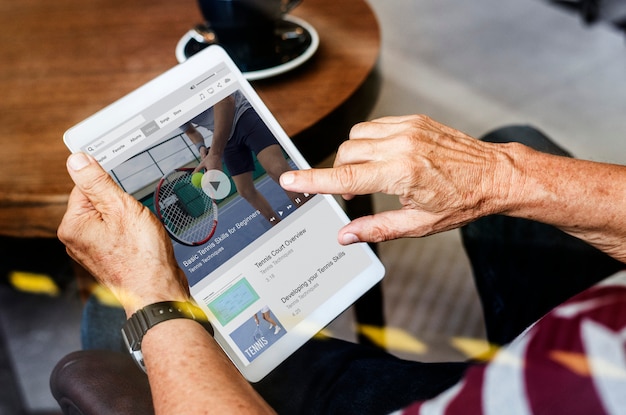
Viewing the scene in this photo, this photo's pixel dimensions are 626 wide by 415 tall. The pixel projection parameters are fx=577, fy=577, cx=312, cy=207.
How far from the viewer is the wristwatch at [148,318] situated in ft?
1.89

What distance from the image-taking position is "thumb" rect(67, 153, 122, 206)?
589 mm

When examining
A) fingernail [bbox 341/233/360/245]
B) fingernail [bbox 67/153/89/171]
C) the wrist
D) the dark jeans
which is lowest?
the dark jeans

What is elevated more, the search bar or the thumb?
the search bar

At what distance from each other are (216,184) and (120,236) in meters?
0.12

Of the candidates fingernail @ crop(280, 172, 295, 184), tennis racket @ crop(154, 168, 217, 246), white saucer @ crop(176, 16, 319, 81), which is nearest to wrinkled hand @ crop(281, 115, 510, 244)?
fingernail @ crop(280, 172, 295, 184)

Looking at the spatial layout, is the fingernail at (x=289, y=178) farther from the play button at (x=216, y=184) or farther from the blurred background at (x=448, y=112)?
the blurred background at (x=448, y=112)

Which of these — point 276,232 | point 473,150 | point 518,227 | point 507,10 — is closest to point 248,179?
point 276,232

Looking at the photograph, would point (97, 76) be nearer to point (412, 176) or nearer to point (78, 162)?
point (78, 162)

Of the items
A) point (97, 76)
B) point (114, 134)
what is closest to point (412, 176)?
point (114, 134)

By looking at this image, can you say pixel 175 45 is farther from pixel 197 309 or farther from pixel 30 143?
pixel 197 309

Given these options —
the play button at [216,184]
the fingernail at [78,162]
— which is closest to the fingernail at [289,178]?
the play button at [216,184]

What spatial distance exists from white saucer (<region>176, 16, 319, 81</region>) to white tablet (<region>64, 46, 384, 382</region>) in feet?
0.52

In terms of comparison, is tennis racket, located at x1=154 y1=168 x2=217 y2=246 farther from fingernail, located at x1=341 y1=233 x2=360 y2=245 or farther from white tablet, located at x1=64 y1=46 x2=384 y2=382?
fingernail, located at x1=341 y1=233 x2=360 y2=245

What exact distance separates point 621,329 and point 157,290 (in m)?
0.42
